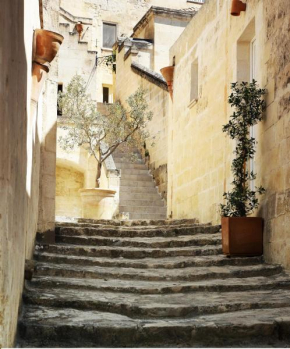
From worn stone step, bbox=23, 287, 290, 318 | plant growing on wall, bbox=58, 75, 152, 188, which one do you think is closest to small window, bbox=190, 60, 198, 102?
plant growing on wall, bbox=58, 75, 152, 188

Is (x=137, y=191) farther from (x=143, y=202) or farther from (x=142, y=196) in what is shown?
(x=143, y=202)

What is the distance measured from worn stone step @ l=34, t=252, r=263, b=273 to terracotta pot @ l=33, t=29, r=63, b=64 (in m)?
2.28

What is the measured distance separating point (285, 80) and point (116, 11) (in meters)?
24.5

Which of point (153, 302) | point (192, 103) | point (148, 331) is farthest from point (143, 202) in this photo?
point (148, 331)

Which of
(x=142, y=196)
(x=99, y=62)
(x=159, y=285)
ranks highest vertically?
(x=99, y=62)

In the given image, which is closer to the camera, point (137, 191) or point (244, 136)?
point (244, 136)

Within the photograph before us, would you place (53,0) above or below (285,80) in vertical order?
above

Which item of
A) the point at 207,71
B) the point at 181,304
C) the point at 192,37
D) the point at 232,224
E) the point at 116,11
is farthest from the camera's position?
the point at 116,11


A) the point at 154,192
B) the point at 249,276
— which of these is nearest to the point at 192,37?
the point at 154,192

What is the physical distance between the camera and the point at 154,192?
585 inches

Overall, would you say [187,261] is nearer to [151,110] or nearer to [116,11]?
[151,110]

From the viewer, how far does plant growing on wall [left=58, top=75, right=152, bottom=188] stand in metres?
14.9

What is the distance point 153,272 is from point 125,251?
0.92m

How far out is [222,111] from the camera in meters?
9.36
